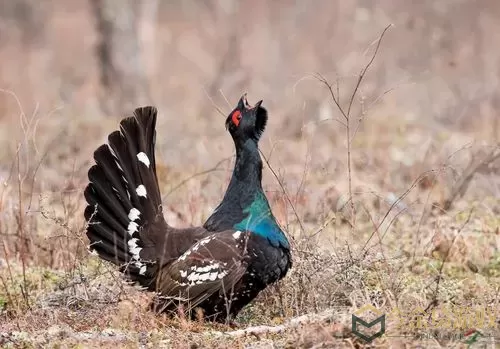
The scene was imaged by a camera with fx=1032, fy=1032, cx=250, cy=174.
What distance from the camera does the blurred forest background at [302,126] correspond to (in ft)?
23.5

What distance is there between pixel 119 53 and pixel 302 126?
1095cm

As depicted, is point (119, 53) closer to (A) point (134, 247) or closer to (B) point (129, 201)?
(B) point (129, 201)

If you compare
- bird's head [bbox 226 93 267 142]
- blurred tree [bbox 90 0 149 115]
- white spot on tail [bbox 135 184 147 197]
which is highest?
blurred tree [bbox 90 0 149 115]

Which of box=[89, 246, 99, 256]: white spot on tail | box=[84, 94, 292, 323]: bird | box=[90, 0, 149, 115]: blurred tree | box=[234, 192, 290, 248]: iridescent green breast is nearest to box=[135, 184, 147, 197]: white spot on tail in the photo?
box=[84, 94, 292, 323]: bird

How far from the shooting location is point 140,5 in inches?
711

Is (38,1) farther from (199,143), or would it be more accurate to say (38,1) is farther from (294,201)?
(294,201)

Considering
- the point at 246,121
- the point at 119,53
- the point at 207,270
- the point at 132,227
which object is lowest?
the point at 207,270

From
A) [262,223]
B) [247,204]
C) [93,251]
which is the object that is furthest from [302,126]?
[93,251]

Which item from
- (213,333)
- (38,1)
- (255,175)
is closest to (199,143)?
(255,175)

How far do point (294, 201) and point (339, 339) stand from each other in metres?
2.27

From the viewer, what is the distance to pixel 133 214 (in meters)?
6.65

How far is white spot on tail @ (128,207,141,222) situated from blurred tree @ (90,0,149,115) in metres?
10.1

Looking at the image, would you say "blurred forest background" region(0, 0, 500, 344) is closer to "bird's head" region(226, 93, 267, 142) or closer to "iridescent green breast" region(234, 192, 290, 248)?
"bird's head" region(226, 93, 267, 142)

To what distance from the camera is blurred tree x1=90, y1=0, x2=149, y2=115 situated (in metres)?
16.8
